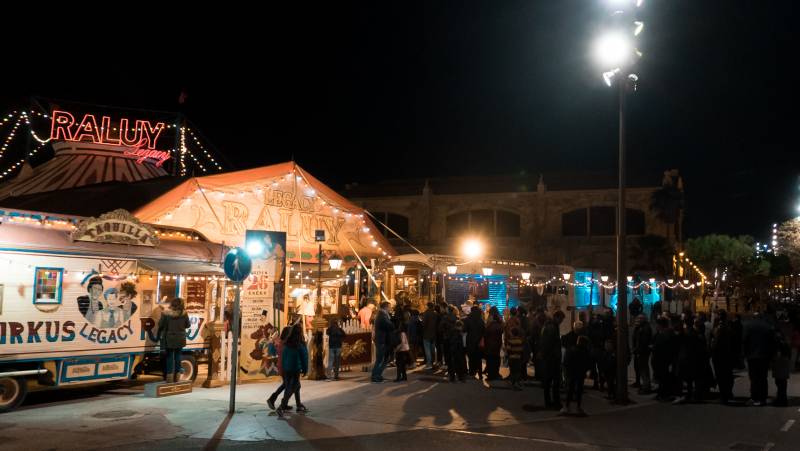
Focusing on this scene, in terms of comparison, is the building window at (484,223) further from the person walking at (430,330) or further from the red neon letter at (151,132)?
the person walking at (430,330)

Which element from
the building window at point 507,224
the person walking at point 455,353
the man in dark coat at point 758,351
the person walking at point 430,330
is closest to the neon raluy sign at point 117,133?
the person walking at point 430,330

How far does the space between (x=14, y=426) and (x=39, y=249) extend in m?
3.23

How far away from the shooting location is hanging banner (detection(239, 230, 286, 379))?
13461 millimetres

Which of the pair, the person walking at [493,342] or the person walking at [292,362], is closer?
the person walking at [292,362]

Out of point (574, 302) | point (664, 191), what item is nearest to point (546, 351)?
point (574, 302)

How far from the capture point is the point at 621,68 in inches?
449

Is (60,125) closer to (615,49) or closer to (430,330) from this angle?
(430,330)

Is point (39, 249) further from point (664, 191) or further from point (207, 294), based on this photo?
point (664, 191)

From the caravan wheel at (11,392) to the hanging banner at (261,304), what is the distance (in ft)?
13.0

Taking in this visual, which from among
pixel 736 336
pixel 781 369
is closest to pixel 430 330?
pixel 736 336

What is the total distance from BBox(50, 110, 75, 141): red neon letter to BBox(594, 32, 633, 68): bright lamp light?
19.0 metres

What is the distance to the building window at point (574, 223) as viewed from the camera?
52875 mm

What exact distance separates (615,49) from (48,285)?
35.3 ft

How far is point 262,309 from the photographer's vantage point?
1375 centimetres
